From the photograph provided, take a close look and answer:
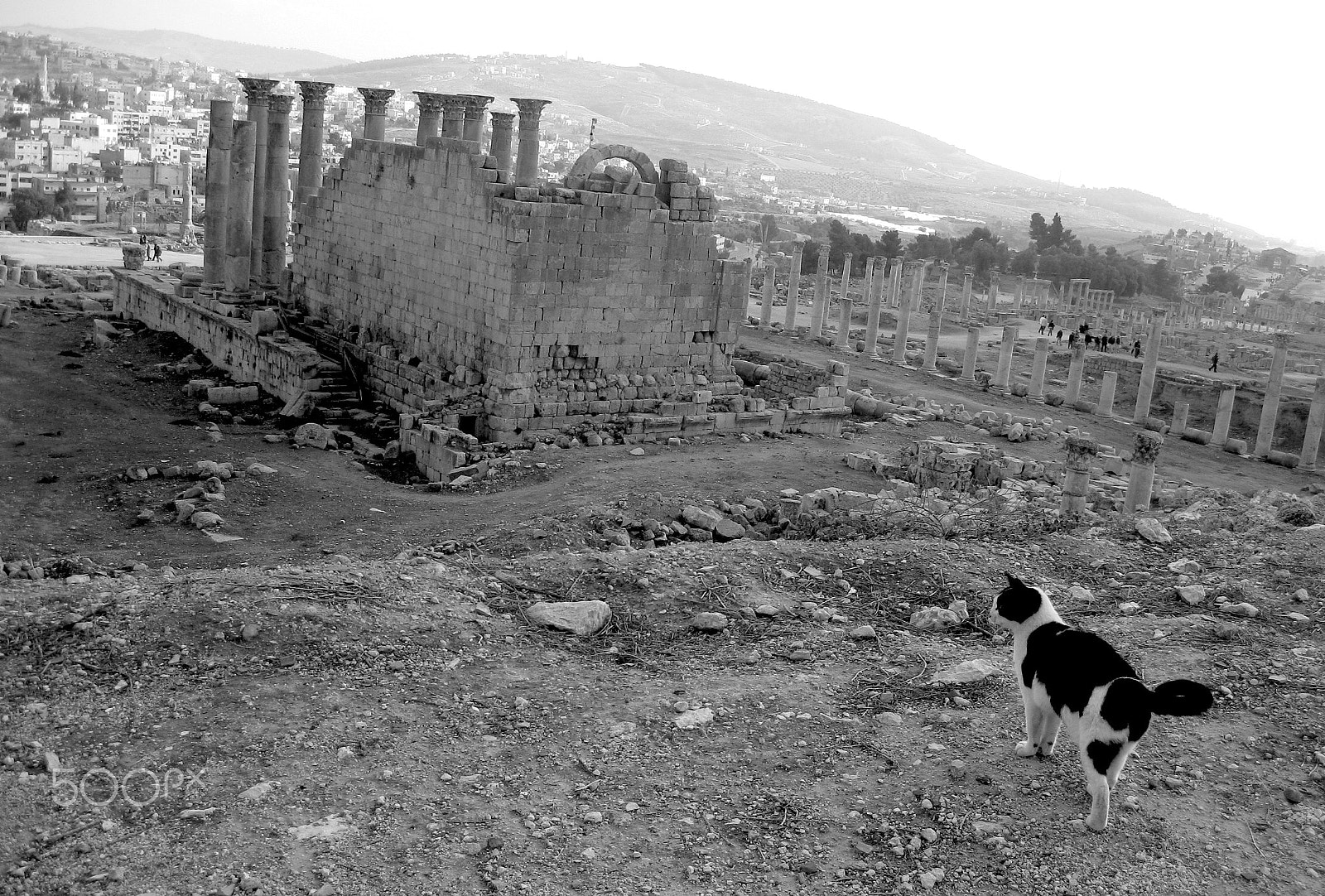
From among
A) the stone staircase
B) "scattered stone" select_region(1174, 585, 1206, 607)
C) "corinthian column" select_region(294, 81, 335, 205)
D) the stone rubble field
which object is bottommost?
the stone staircase

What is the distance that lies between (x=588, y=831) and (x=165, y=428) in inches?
577

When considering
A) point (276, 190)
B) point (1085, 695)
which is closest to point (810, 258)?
point (276, 190)

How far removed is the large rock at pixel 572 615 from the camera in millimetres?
8492

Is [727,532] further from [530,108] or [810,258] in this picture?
[810,258]

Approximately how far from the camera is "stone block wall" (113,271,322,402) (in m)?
21.0

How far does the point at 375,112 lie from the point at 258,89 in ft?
7.73

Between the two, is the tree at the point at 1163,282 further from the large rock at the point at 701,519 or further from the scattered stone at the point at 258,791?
the scattered stone at the point at 258,791

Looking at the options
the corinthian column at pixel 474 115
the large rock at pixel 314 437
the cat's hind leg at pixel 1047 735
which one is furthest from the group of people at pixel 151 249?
the cat's hind leg at pixel 1047 735

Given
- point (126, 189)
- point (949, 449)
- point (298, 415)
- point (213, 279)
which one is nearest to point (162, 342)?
point (213, 279)

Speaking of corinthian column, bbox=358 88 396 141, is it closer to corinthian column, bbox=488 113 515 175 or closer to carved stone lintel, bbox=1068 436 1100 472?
corinthian column, bbox=488 113 515 175

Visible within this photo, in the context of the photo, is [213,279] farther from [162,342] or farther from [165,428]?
[165,428]

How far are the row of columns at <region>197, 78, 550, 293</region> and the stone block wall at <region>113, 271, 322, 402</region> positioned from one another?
112 centimetres

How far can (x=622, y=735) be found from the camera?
276 inches

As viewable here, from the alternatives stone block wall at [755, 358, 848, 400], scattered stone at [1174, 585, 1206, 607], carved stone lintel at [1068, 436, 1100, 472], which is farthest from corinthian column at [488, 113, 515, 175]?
scattered stone at [1174, 585, 1206, 607]
